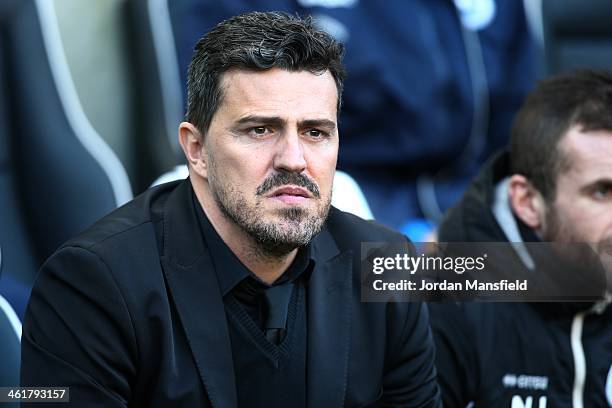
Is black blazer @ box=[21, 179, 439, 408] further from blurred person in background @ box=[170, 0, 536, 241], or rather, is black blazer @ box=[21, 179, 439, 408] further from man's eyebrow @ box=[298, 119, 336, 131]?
blurred person in background @ box=[170, 0, 536, 241]

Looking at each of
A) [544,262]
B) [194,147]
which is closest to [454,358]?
[544,262]

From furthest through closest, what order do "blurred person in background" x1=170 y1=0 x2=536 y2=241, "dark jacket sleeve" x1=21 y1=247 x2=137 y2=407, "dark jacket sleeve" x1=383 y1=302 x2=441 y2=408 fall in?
"blurred person in background" x1=170 y1=0 x2=536 y2=241 → "dark jacket sleeve" x1=383 y1=302 x2=441 y2=408 → "dark jacket sleeve" x1=21 y1=247 x2=137 y2=407

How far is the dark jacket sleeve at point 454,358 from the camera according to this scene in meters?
1.72

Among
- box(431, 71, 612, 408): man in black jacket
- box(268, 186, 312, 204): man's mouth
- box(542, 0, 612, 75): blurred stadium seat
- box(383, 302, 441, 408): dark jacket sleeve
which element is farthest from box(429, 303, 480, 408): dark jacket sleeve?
box(542, 0, 612, 75): blurred stadium seat

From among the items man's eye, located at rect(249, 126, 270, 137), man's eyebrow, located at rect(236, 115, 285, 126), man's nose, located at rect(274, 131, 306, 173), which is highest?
man's eyebrow, located at rect(236, 115, 285, 126)

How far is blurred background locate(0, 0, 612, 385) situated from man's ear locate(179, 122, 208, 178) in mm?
509

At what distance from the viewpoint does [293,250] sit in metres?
1.38

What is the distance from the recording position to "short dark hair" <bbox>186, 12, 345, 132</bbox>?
1.30 m

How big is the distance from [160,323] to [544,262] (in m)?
0.85

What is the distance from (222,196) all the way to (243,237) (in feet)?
0.23

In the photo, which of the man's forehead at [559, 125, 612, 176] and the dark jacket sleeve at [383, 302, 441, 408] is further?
the man's forehead at [559, 125, 612, 176]

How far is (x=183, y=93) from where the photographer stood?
2.21 metres

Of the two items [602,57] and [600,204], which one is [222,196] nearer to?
[600,204]

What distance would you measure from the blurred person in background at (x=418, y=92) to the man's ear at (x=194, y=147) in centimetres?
89
